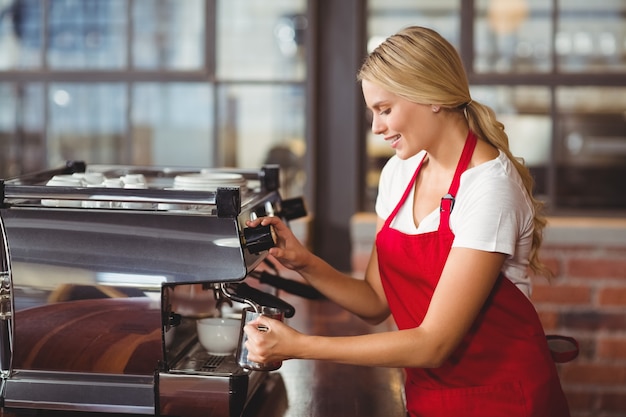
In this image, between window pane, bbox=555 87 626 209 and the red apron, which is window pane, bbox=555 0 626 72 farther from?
the red apron

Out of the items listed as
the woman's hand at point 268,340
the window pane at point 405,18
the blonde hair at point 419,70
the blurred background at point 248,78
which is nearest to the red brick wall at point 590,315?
the blurred background at point 248,78

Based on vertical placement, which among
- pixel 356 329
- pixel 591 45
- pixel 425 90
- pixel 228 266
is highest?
pixel 591 45

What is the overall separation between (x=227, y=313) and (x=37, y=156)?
1.48m

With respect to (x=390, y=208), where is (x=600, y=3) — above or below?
above

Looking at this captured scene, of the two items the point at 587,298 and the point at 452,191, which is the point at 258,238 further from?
the point at 587,298

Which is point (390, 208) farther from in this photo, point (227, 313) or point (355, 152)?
point (355, 152)

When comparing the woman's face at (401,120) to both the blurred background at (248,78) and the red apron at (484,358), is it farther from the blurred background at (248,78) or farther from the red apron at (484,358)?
the blurred background at (248,78)

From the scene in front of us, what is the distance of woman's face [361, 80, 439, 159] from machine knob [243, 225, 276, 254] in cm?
26

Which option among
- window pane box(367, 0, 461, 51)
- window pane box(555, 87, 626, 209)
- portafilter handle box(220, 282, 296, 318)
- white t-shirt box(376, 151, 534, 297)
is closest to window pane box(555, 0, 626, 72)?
window pane box(367, 0, 461, 51)

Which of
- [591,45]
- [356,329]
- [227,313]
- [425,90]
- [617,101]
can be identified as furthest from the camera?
[617,101]

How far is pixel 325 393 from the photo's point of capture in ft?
5.26

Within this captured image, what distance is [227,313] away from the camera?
1.85 metres

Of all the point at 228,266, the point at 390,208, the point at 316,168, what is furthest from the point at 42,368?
the point at 316,168

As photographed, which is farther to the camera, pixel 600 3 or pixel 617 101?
pixel 617 101
